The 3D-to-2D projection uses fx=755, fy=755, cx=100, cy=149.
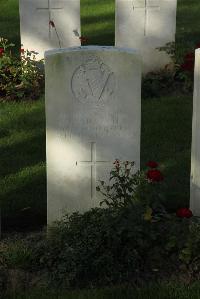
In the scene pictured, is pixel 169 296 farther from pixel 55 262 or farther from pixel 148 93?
pixel 148 93

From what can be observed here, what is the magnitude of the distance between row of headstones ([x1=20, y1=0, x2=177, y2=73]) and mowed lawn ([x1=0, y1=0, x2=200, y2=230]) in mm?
772

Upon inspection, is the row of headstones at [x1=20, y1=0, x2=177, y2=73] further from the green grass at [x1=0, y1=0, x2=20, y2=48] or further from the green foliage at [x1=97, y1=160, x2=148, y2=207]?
the green foliage at [x1=97, y1=160, x2=148, y2=207]

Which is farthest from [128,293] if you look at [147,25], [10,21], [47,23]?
[10,21]

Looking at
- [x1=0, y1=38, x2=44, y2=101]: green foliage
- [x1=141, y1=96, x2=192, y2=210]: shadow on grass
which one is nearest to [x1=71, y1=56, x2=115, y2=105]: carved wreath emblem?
[x1=141, y1=96, x2=192, y2=210]: shadow on grass

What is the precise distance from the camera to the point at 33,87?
9.29 metres

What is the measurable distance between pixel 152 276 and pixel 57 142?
4.02ft

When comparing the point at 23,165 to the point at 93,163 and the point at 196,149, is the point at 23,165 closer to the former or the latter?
the point at 93,163

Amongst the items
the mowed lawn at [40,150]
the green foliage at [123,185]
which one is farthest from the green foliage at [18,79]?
the green foliage at [123,185]

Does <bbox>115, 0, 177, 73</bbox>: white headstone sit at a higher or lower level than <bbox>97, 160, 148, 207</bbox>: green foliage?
higher

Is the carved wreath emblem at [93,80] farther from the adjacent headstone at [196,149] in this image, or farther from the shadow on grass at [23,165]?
the shadow on grass at [23,165]

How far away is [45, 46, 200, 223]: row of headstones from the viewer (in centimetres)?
544

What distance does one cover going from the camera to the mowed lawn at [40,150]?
6.38 metres

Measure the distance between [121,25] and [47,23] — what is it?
3.18ft

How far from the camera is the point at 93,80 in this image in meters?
5.45
